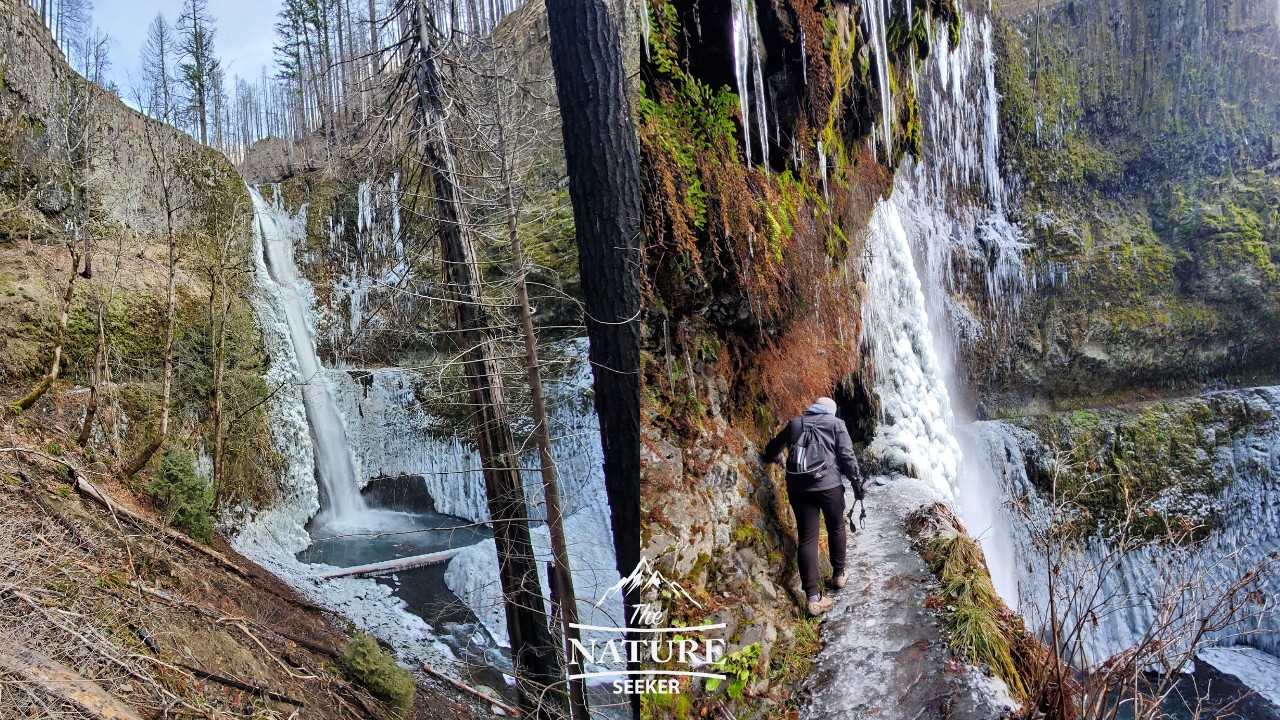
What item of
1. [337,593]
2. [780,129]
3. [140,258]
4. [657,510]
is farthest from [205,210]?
[657,510]

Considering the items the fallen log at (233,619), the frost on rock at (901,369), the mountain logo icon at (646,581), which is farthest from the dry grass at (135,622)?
the frost on rock at (901,369)

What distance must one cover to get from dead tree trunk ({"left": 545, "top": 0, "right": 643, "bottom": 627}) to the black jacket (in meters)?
1.47

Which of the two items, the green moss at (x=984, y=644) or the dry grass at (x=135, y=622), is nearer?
the dry grass at (x=135, y=622)

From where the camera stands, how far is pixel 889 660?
14.3ft

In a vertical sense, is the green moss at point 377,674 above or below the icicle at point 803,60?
below

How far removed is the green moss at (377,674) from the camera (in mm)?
5980

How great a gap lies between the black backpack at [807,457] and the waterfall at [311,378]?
9.83 m

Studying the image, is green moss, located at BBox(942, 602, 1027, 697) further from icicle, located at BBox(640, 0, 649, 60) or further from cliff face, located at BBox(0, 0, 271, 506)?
cliff face, located at BBox(0, 0, 271, 506)

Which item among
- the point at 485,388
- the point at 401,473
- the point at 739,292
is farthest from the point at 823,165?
the point at 401,473

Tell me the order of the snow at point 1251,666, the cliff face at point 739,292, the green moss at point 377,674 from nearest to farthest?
the cliff face at point 739,292
the green moss at point 377,674
the snow at point 1251,666

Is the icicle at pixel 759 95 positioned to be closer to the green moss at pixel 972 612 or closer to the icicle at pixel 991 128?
the green moss at pixel 972 612

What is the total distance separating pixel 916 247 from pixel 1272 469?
9.80 meters

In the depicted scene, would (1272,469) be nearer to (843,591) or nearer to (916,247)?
(916,247)

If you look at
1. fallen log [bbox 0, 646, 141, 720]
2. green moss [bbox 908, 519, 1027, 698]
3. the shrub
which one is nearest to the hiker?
green moss [bbox 908, 519, 1027, 698]
